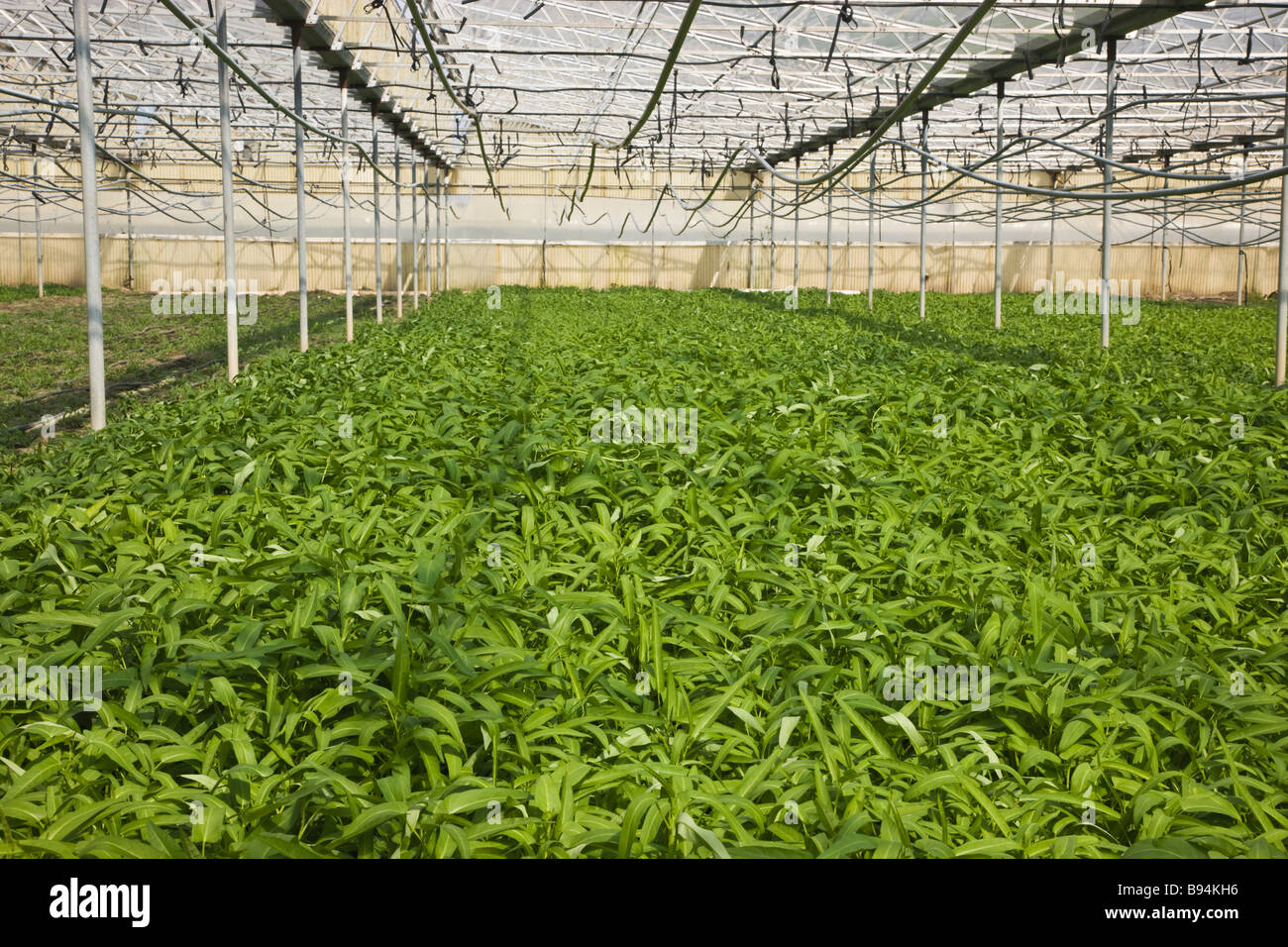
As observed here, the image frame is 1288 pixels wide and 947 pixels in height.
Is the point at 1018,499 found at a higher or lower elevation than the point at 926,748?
higher

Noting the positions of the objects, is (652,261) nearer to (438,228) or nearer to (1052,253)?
(438,228)

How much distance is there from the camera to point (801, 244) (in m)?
38.4

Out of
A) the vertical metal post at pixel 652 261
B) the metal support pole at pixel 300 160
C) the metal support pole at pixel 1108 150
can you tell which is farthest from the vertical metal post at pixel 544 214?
the metal support pole at pixel 1108 150

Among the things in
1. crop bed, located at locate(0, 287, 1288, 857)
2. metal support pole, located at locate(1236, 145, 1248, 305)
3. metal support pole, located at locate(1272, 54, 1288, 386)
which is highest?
metal support pole, located at locate(1236, 145, 1248, 305)

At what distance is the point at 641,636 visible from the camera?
3.37 meters

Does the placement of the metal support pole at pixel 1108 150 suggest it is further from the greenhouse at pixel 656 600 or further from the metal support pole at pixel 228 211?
the metal support pole at pixel 228 211

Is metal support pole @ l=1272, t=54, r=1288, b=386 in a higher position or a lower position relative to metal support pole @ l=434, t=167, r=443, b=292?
lower

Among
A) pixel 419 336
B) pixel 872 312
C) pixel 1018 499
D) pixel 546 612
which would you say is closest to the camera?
pixel 546 612

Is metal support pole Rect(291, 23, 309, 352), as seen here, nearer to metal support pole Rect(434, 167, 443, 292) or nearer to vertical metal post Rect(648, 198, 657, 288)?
metal support pole Rect(434, 167, 443, 292)

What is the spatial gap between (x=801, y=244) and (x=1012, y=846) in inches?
1475

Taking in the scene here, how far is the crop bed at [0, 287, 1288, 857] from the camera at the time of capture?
247cm

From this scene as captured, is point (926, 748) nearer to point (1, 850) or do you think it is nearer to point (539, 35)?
point (1, 850)

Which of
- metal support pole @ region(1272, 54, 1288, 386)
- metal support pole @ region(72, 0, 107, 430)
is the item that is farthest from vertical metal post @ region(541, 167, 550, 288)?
metal support pole @ region(72, 0, 107, 430)
